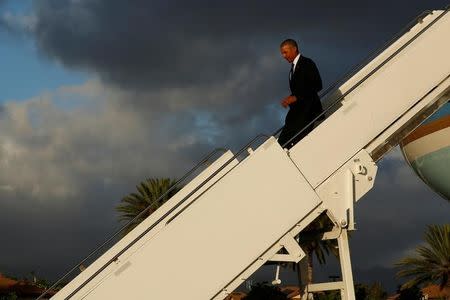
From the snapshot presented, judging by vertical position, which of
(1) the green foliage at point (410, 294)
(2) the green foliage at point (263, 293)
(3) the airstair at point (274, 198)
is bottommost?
(3) the airstair at point (274, 198)

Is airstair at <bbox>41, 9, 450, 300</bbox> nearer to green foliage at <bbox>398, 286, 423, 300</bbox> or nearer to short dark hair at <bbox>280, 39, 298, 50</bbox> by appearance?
short dark hair at <bbox>280, 39, 298, 50</bbox>

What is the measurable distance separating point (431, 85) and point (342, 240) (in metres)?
2.21

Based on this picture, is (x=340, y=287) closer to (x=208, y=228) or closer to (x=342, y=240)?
(x=342, y=240)

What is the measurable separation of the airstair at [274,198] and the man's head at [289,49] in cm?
80

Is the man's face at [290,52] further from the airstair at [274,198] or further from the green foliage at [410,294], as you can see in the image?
the green foliage at [410,294]

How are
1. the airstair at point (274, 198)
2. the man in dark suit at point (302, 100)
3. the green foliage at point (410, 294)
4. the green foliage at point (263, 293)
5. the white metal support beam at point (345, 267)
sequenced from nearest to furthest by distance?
the airstair at point (274, 198) → the white metal support beam at point (345, 267) → the man in dark suit at point (302, 100) → the green foliage at point (263, 293) → the green foliage at point (410, 294)

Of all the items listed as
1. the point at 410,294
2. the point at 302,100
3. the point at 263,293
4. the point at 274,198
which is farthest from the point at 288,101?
the point at 410,294

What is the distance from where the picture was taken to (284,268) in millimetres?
8953

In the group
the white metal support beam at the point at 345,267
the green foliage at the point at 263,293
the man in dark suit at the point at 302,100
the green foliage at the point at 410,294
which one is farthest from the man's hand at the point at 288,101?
the green foliage at the point at 410,294

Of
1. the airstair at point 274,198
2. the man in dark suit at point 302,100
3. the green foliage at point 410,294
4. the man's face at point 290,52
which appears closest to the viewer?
the airstair at point 274,198

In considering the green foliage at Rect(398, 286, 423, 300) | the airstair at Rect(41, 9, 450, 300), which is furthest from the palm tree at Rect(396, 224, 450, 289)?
the airstair at Rect(41, 9, 450, 300)

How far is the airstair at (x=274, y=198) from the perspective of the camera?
26.0 feet

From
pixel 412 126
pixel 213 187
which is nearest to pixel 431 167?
pixel 412 126

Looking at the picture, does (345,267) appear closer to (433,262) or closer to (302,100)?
(302,100)
